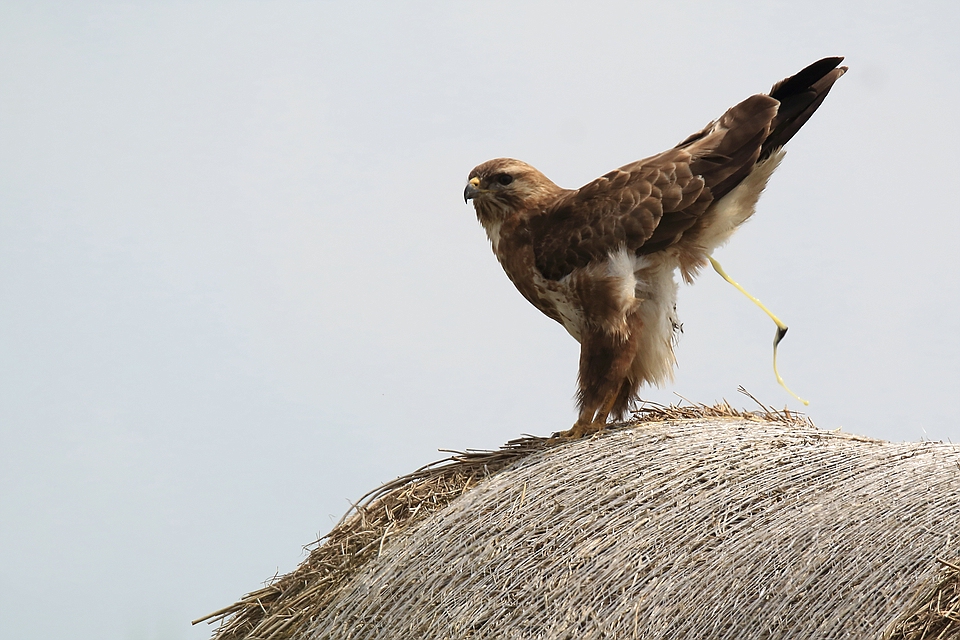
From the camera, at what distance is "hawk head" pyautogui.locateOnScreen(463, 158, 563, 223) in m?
4.58

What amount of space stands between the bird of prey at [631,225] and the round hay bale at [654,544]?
0.33m

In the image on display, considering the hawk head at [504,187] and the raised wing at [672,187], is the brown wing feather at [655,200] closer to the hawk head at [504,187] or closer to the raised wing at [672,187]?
the raised wing at [672,187]

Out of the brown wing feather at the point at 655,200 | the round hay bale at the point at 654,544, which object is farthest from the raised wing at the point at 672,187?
the round hay bale at the point at 654,544

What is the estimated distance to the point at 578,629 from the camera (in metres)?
3.57

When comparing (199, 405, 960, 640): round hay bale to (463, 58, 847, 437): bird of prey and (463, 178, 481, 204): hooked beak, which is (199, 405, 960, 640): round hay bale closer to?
(463, 58, 847, 437): bird of prey

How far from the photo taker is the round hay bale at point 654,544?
329 centimetres

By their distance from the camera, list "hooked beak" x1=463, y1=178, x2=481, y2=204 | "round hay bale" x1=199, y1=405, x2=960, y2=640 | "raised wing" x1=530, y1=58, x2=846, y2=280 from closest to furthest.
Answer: "round hay bale" x1=199, y1=405, x2=960, y2=640 < "raised wing" x1=530, y1=58, x2=846, y2=280 < "hooked beak" x1=463, y1=178, x2=481, y2=204

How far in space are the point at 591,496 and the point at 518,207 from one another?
1.27m

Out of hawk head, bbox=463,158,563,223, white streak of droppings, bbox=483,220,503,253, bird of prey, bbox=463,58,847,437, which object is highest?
hawk head, bbox=463,158,563,223

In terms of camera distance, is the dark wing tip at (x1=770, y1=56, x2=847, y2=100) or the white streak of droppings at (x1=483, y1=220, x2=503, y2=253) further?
the white streak of droppings at (x1=483, y1=220, x2=503, y2=253)

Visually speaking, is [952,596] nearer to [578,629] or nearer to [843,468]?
[843,468]

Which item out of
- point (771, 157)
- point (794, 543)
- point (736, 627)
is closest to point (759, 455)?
point (794, 543)

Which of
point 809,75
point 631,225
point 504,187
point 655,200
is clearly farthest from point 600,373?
point 809,75

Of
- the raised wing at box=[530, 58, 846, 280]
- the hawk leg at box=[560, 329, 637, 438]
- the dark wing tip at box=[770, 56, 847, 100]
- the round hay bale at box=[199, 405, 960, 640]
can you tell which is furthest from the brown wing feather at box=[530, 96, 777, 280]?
the round hay bale at box=[199, 405, 960, 640]
